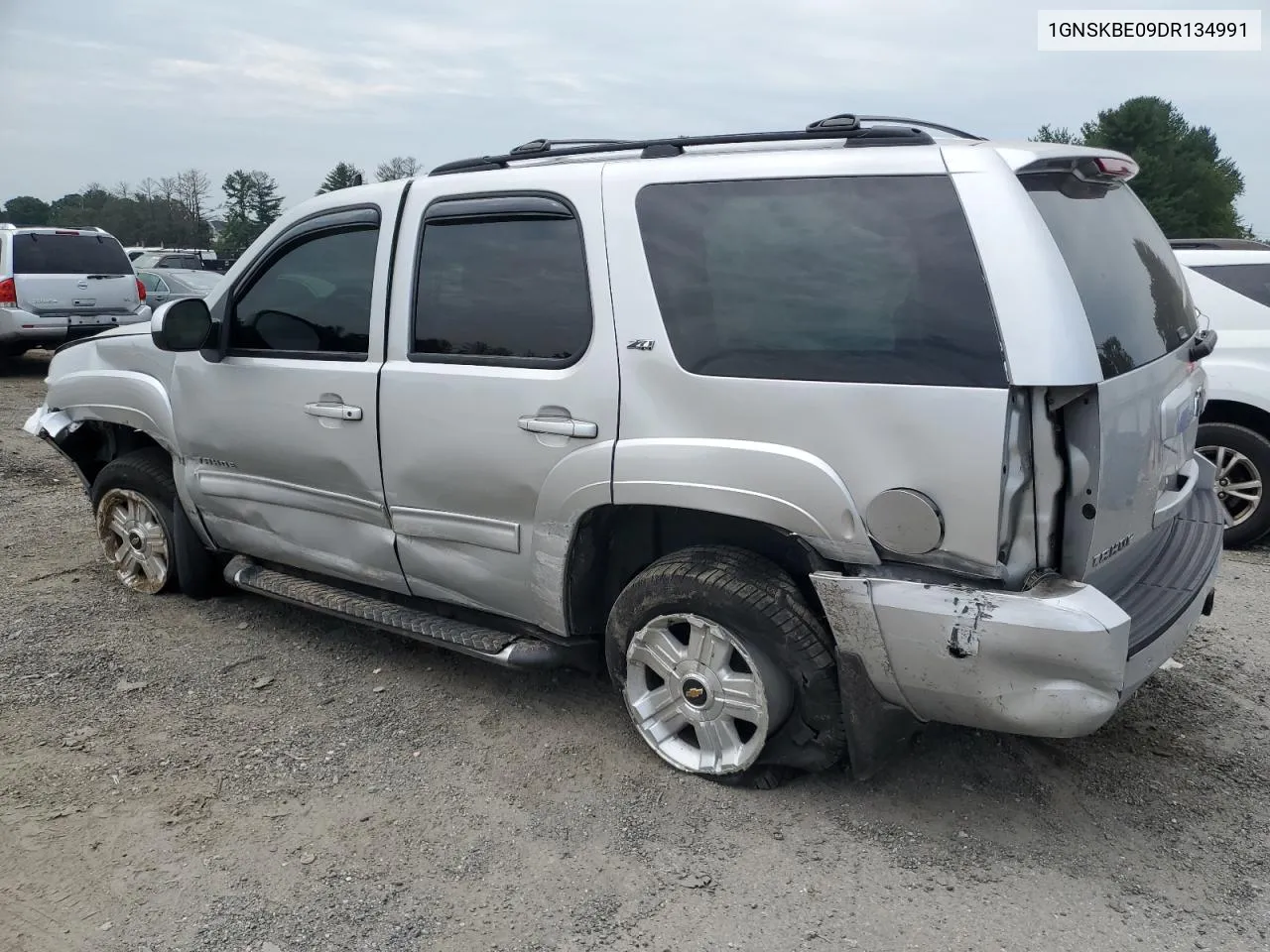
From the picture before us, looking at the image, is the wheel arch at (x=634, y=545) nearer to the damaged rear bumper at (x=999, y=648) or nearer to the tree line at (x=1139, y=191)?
the damaged rear bumper at (x=999, y=648)

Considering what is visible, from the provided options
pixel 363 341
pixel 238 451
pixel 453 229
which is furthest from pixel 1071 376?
pixel 238 451

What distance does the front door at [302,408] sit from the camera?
12.2 feet

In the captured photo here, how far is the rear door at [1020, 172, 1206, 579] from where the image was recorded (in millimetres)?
2570

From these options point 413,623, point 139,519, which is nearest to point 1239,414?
point 413,623

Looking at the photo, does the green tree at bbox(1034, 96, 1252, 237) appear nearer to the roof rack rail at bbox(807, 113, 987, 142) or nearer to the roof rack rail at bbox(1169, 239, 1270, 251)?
the roof rack rail at bbox(1169, 239, 1270, 251)

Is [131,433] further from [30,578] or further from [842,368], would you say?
[842,368]

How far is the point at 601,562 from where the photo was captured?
3383 millimetres

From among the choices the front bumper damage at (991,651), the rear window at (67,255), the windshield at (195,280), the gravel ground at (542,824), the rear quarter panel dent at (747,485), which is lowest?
the gravel ground at (542,824)

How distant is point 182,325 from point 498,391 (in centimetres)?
154

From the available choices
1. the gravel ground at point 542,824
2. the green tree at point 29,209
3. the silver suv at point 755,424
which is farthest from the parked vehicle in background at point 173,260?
the green tree at point 29,209

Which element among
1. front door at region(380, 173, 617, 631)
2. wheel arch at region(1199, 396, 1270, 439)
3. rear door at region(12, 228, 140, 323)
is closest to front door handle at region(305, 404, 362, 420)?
front door at region(380, 173, 617, 631)

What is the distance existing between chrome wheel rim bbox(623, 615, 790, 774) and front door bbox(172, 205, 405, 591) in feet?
3.64

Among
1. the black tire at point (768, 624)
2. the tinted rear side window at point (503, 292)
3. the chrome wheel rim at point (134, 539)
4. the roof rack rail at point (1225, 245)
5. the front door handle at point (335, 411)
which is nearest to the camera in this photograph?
the black tire at point (768, 624)

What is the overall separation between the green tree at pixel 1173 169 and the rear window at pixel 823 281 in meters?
59.5
